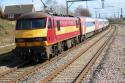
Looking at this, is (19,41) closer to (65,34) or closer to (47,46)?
(47,46)

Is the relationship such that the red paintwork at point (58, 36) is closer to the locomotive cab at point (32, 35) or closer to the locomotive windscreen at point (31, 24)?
the locomotive cab at point (32, 35)

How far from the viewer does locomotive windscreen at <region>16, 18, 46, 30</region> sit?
1902cm

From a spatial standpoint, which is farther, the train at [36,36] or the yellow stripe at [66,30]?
the yellow stripe at [66,30]

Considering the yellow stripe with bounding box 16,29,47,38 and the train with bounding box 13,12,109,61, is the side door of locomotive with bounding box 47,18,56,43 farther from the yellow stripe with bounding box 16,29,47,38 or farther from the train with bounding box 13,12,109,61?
the yellow stripe with bounding box 16,29,47,38

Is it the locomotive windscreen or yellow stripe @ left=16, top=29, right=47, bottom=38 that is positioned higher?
the locomotive windscreen

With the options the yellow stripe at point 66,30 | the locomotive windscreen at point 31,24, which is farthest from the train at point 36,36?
the yellow stripe at point 66,30

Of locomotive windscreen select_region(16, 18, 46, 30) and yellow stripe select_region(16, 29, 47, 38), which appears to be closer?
yellow stripe select_region(16, 29, 47, 38)

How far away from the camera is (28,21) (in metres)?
19.2

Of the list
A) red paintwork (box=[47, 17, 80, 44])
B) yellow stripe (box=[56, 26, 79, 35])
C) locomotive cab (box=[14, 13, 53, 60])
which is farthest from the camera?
yellow stripe (box=[56, 26, 79, 35])

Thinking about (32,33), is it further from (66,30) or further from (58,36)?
(66,30)

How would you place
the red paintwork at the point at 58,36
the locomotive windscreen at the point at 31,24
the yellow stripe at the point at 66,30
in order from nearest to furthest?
1. the locomotive windscreen at the point at 31,24
2. the red paintwork at the point at 58,36
3. the yellow stripe at the point at 66,30

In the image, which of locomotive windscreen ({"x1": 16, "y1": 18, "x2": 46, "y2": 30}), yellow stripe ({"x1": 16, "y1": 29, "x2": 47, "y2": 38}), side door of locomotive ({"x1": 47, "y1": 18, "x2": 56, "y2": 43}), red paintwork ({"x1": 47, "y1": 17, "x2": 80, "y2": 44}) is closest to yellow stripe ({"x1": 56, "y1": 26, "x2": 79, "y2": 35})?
red paintwork ({"x1": 47, "y1": 17, "x2": 80, "y2": 44})

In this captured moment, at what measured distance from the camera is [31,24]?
62.7 ft

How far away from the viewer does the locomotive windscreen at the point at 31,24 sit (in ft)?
62.4
